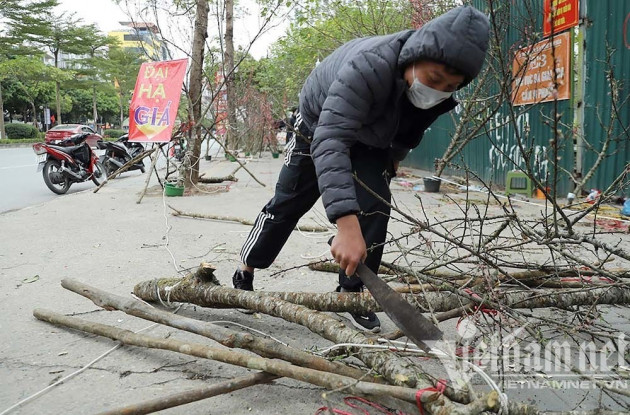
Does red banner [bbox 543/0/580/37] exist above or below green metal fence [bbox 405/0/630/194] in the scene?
above

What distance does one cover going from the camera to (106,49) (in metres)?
44.3

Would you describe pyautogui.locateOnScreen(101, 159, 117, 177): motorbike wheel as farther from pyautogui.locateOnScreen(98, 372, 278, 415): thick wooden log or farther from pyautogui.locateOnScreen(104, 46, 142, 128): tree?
pyautogui.locateOnScreen(104, 46, 142, 128): tree

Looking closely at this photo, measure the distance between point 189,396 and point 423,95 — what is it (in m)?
1.43

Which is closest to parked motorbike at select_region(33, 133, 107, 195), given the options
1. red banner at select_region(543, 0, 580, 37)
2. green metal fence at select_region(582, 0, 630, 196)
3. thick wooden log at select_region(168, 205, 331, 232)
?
thick wooden log at select_region(168, 205, 331, 232)

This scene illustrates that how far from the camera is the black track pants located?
247 cm

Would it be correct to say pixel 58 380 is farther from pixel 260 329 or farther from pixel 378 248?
pixel 378 248

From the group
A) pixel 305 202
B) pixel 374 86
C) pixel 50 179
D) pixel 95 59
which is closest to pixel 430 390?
pixel 374 86

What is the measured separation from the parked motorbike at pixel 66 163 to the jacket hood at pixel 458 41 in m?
8.29

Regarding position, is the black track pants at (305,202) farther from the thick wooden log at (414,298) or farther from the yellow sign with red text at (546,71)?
the yellow sign with red text at (546,71)

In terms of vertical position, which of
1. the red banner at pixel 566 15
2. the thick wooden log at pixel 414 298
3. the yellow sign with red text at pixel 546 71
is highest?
the red banner at pixel 566 15

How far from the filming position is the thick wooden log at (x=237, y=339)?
1820 mm

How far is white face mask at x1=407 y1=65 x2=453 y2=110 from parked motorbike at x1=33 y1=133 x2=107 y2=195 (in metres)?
8.07

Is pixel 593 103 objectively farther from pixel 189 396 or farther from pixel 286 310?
pixel 189 396

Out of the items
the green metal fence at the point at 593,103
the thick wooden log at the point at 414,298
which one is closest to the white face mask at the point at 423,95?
the thick wooden log at the point at 414,298
